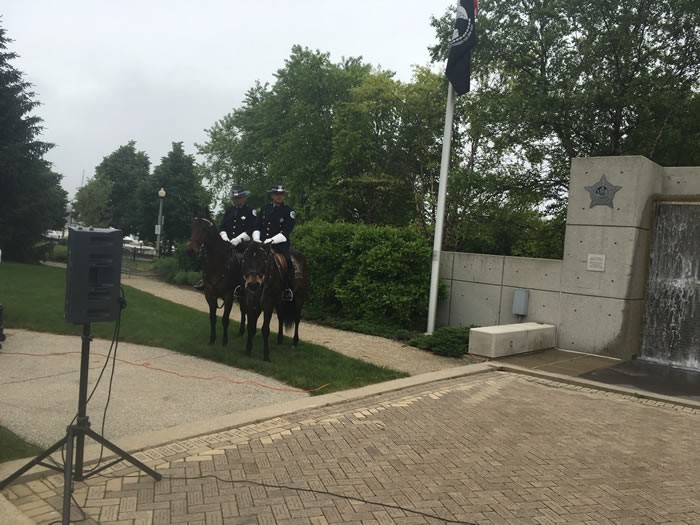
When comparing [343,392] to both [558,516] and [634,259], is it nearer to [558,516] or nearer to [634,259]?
[558,516]

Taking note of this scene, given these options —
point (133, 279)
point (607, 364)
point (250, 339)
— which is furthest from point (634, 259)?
point (133, 279)

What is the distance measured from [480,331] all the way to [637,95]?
30.1 feet

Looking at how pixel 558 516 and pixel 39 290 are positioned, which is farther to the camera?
pixel 39 290

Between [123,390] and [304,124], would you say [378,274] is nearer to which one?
[123,390]

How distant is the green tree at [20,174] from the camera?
2647 centimetres

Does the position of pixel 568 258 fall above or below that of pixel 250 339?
above

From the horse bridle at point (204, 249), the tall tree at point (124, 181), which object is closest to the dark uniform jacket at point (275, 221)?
the horse bridle at point (204, 249)

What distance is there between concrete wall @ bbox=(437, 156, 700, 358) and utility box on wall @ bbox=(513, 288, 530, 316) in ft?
0.39

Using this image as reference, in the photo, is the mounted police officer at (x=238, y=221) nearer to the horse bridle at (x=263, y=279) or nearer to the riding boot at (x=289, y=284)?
the riding boot at (x=289, y=284)

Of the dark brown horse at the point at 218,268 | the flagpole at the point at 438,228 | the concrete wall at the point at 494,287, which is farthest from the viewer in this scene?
the flagpole at the point at 438,228

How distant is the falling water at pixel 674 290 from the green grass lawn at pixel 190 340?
5.79 m

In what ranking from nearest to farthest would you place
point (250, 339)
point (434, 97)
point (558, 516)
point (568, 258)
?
1. point (558, 516)
2. point (250, 339)
3. point (568, 258)
4. point (434, 97)

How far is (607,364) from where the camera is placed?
1049cm

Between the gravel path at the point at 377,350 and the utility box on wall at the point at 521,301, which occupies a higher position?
the utility box on wall at the point at 521,301
